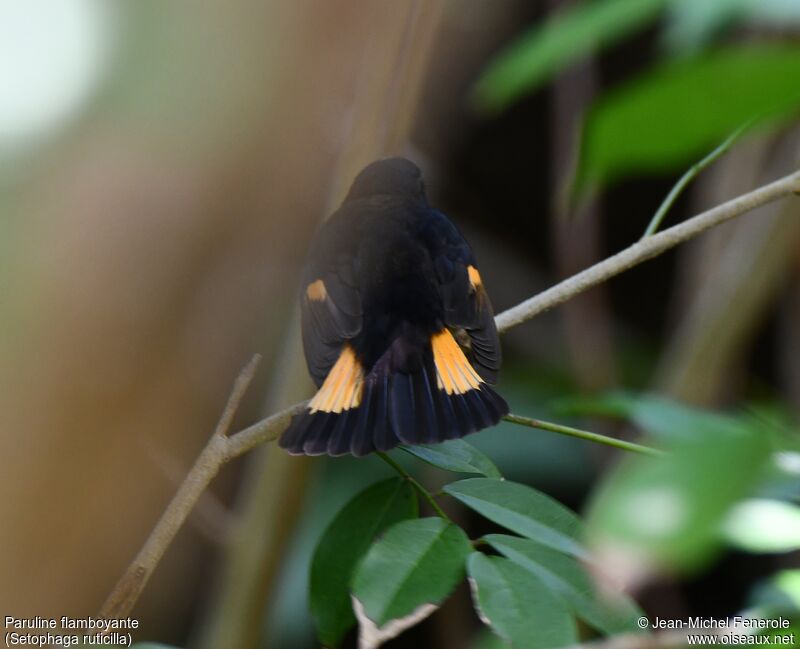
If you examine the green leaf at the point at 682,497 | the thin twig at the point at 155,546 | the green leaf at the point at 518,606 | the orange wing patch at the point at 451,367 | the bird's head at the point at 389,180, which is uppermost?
the bird's head at the point at 389,180

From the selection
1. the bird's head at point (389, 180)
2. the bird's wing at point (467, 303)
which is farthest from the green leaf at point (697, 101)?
the bird's head at point (389, 180)

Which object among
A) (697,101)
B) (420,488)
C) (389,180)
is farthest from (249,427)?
(697,101)

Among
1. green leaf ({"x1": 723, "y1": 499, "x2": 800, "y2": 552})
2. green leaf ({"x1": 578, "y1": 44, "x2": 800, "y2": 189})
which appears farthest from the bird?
green leaf ({"x1": 578, "y1": 44, "x2": 800, "y2": 189})

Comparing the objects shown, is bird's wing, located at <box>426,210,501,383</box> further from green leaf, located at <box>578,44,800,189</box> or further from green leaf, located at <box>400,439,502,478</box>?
green leaf, located at <box>578,44,800,189</box>

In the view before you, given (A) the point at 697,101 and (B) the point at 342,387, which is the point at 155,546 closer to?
(B) the point at 342,387

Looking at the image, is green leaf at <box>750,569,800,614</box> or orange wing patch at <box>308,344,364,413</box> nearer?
green leaf at <box>750,569,800,614</box>

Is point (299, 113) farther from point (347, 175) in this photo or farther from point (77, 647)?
point (77, 647)

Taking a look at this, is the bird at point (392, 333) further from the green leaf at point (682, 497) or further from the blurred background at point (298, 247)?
the green leaf at point (682, 497)
